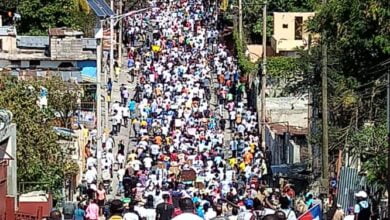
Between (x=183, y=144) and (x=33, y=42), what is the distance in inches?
761

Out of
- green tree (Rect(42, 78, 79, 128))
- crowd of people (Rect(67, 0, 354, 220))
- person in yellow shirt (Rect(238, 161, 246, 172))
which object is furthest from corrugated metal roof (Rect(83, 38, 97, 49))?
person in yellow shirt (Rect(238, 161, 246, 172))

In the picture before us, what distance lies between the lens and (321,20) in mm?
30875

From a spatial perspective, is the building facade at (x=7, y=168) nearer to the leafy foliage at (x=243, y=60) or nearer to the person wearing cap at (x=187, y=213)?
the person wearing cap at (x=187, y=213)

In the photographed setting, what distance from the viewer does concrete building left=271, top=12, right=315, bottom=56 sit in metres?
63.5

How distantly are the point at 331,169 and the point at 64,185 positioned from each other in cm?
637

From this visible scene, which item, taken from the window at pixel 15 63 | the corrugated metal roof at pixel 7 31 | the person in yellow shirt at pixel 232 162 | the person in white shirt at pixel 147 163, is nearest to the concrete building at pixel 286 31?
the corrugated metal roof at pixel 7 31

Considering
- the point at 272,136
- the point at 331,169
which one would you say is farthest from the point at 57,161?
the point at 272,136

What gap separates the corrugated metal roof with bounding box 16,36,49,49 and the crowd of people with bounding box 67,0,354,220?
3991 millimetres

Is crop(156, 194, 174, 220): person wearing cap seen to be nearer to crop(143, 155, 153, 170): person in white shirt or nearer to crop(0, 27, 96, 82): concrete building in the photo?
crop(143, 155, 153, 170): person in white shirt

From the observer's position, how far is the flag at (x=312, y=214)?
63.7 ft

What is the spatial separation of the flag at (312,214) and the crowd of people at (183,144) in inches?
8.7

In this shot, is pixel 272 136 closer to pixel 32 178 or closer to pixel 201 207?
pixel 32 178

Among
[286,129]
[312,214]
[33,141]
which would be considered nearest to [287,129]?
[286,129]

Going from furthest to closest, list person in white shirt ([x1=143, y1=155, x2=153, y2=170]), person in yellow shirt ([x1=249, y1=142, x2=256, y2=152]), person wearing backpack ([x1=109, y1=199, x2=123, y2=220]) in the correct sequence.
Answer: person in yellow shirt ([x1=249, y1=142, x2=256, y2=152]), person in white shirt ([x1=143, y1=155, x2=153, y2=170]), person wearing backpack ([x1=109, y1=199, x2=123, y2=220])
